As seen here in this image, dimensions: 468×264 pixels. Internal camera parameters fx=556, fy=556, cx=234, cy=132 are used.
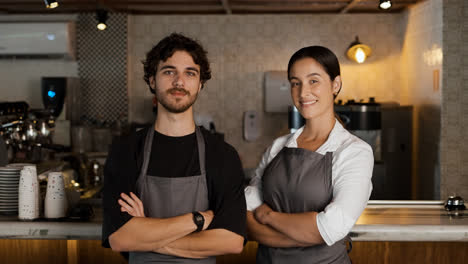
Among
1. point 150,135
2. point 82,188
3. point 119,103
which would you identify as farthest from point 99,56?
point 150,135

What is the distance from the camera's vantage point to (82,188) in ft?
14.5

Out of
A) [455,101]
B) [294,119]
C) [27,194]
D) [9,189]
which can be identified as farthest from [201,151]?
[294,119]

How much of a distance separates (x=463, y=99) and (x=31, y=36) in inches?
182

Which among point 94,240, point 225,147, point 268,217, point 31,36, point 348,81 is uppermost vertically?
point 31,36

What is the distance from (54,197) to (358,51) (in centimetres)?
458

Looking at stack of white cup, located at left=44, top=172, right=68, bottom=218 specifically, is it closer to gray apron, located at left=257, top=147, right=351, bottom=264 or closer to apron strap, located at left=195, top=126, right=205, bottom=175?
apron strap, located at left=195, top=126, right=205, bottom=175

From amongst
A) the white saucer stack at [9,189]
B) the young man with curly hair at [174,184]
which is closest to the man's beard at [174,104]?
the young man with curly hair at [174,184]

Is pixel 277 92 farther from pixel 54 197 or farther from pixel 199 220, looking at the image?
pixel 199 220

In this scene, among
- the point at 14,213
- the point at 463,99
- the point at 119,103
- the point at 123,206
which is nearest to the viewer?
the point at 123,206

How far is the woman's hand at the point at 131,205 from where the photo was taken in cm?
190

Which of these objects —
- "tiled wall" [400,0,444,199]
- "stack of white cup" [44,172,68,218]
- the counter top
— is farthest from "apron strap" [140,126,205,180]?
"tiled wall" [400,0,444,199]

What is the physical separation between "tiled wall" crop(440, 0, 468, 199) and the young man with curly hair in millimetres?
3660

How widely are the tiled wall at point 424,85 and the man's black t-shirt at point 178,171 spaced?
12.1ft

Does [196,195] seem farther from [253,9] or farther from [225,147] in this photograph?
[253,9]
